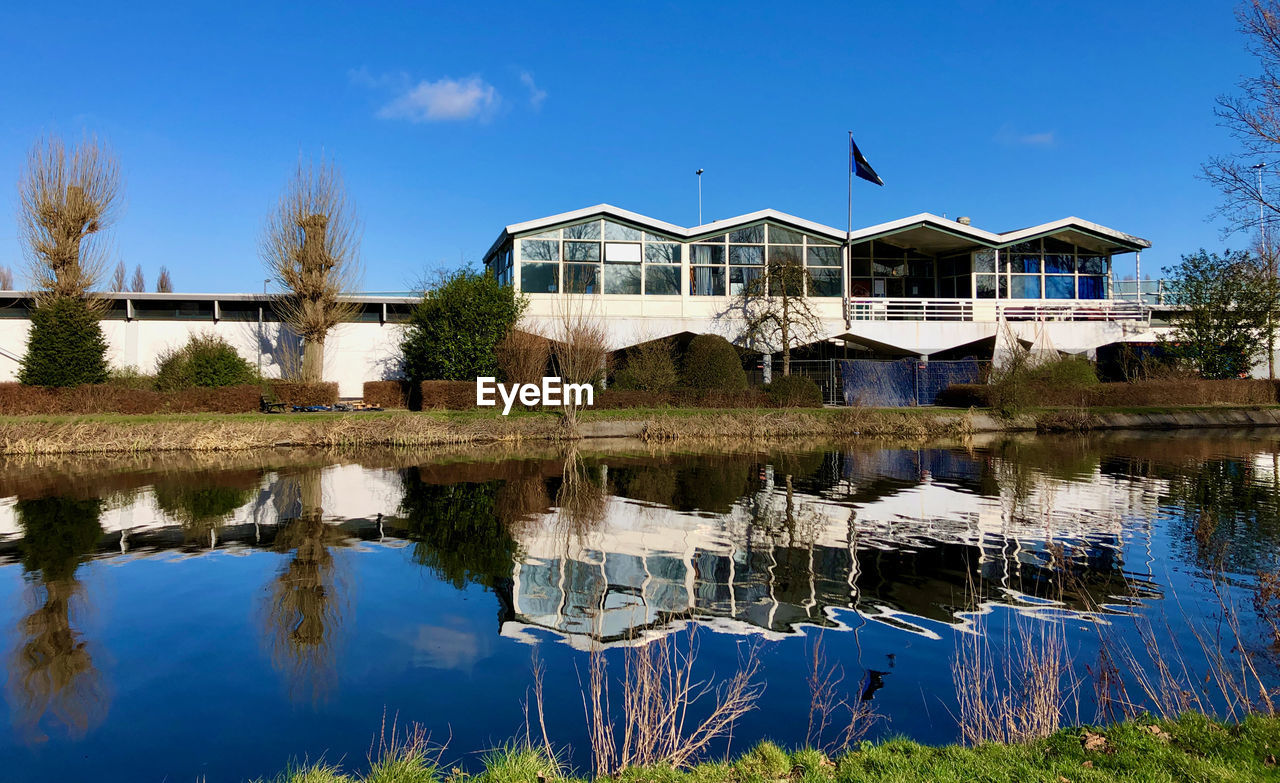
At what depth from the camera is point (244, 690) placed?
17.5ft

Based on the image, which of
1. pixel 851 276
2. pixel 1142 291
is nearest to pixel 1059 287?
pixel 1142 291

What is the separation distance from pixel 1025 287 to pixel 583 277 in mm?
18052

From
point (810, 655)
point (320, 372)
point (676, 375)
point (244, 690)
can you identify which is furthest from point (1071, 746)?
point (320, 372)

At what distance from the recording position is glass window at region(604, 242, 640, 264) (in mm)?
29172

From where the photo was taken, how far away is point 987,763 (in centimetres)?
387

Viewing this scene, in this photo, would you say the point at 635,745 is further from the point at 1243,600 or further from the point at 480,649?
the point at 1243,600

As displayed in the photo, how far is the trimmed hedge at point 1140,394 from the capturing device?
27.0 meters

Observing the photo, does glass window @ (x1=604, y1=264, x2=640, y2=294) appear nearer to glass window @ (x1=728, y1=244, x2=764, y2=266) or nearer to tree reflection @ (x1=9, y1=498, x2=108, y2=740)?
glass window @ (x1=728, y1=244, x2=764, y2=266)

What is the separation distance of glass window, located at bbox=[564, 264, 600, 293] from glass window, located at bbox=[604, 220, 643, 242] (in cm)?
124

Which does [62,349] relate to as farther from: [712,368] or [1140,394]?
[1140,394]

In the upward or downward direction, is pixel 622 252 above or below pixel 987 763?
above

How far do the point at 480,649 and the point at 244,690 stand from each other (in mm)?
1604

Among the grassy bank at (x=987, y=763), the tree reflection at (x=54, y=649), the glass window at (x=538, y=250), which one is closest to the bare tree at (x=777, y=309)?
the glass window at (x=538, y=250)

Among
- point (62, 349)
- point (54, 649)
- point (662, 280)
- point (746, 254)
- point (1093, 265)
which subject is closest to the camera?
point (54, 649)
